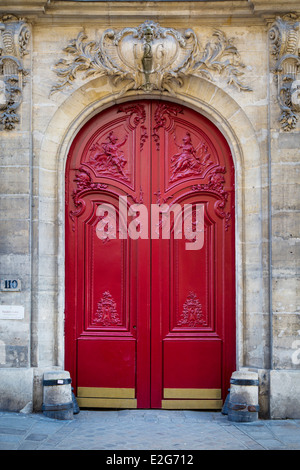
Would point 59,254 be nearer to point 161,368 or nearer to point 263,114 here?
point 161,368

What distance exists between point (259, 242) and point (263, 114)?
52.4 inches

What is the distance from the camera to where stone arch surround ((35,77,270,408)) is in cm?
638

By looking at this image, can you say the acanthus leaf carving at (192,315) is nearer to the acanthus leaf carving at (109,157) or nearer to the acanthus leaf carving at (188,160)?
the acanthus leaf carving at (188,160)

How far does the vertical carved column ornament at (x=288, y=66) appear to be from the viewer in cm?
629

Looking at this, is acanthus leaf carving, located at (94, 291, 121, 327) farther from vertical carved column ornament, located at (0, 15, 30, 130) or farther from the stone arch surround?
vertical carved column ornament, located at (0, 15, 30, 130)

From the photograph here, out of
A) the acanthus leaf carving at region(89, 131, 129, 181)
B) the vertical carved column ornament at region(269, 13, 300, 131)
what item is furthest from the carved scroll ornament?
the acanthus leaf carving at region(89, 131, 129, 181)

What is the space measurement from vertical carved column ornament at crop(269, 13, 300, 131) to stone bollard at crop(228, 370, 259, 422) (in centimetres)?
255

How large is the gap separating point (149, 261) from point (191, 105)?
5.68ft

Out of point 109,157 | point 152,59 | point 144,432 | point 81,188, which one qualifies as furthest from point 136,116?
point 144,432

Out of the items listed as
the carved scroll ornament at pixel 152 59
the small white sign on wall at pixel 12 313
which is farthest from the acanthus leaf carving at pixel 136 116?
the small white sign on wall at pixel 12 313

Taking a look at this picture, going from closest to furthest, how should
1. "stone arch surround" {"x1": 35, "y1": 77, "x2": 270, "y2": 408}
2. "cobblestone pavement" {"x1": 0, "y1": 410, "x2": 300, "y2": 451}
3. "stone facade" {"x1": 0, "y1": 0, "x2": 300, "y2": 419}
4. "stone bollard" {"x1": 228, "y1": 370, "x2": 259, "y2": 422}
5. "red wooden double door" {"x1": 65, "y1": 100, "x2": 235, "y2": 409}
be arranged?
"cobblestone pavement" {"x1": 0, "y1": 410, "x2": 300, "y2": 451} → "stone bollard" {"x1": 228, "y1": 370, "x2": 259, "y2": 422} → "stone facade" {"x1": 0, "y1": 0, "x2": 300, "y2": 419} → "stone arch surround" {"x1": 35, "y1": 77, "x2": 270, "y2": 408} → "red wooden double door" {"x1": 65, "y1": 100, "x2": 235, "y2": 409}

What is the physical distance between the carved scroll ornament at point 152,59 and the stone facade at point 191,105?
0.7 inches

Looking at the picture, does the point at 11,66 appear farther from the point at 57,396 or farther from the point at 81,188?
the point at 57,396
